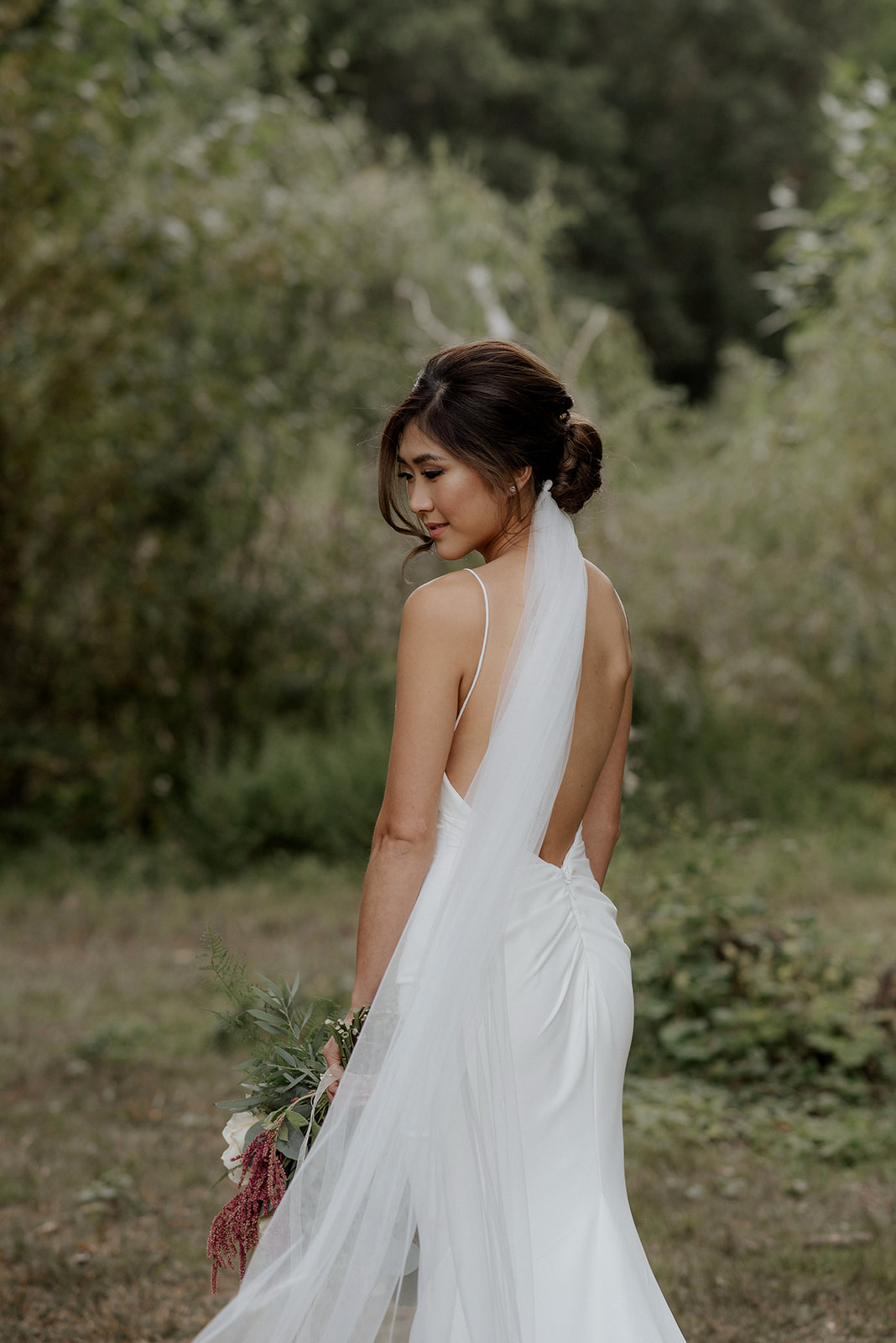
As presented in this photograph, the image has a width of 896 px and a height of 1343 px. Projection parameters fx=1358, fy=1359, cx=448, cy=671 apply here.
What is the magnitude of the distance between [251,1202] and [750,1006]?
Result: 3.63 meters

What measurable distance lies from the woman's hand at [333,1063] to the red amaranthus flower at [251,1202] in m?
0.10

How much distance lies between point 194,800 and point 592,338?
5.00m

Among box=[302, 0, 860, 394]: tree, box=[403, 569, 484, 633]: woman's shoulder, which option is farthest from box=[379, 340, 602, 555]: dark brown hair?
box=[302, 0, 860, 394]: tree

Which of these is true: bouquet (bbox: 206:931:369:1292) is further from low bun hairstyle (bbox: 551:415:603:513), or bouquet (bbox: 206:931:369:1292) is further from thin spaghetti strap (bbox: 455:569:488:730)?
low bun hairstyle (bbox: 551:415:603:513)

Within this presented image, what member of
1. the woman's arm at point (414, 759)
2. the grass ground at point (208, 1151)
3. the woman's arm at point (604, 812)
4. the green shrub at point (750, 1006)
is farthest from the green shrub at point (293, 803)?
the woman's arm at point (414, 759)

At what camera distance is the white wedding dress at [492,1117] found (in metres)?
2.01

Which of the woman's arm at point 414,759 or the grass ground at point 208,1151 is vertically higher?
the woman's arm at point 414,759

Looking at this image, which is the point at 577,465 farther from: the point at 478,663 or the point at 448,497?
the point at 478,663

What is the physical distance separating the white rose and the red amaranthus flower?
2 centimetres

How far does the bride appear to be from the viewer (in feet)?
6.64

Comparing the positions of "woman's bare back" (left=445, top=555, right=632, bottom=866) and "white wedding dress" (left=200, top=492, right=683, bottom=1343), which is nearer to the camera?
"white wedding dress" (left=200, top=492, right=683, bottom=1343)

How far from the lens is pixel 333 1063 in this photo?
218 cm

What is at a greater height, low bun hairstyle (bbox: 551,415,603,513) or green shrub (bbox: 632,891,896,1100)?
low bun hairstyle (bbox: 551,415,603,513)

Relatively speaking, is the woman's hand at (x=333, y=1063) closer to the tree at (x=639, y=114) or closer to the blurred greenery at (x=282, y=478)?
the blurred greenery at (x=282, y=478)
